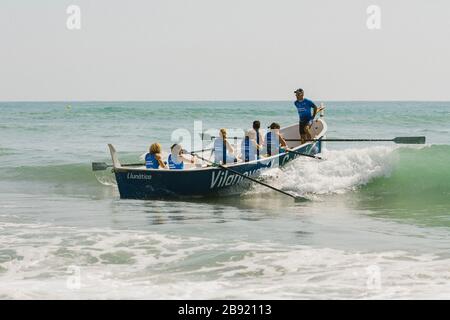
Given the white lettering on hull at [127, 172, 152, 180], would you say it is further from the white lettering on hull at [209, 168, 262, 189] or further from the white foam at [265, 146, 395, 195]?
the white foam at [265, 146, 395, 195]

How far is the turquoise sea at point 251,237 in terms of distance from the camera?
26.3ft

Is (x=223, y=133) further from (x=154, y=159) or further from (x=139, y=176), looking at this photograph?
(x=139, y=176)

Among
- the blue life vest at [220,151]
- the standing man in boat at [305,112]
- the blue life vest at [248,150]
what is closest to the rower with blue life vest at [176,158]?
the blue life vest at [220,151]

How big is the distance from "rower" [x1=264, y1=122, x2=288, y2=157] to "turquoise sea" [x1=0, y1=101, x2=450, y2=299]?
49 cm

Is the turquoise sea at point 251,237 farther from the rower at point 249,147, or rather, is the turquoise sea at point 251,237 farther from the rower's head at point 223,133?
the rower's head at point 223,133

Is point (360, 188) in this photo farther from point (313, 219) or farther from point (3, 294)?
point (3, 294)

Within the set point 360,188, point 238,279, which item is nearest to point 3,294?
point 238,279

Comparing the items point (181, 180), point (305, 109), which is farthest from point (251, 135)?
point (305, 109)

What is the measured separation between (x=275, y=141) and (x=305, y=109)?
1.59m

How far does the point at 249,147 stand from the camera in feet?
53.6

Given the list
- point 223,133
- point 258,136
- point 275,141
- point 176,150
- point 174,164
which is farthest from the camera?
point 275,141

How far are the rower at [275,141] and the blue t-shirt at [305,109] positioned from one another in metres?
1.35

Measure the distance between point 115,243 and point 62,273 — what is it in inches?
66.0

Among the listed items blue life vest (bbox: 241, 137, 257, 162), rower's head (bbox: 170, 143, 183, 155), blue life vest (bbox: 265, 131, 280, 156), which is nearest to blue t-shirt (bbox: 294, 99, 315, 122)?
blue life vest (bbox: 265, 131, 280, 156)
